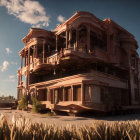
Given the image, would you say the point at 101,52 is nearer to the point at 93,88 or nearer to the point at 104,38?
the point at 104,38

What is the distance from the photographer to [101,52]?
23.0m

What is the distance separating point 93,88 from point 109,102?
10.2ft

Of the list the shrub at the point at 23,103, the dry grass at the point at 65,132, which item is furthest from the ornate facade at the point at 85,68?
the dry grass at the point at 65,132

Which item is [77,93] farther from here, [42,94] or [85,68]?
[42,94]

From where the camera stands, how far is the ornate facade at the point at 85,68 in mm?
18375

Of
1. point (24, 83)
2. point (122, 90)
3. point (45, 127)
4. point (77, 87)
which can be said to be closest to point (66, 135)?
point (45, 127)

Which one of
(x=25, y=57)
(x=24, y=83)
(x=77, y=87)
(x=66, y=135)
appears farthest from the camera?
(x=25, y=57)

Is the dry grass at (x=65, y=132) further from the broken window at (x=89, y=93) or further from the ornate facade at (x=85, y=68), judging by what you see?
the broken window at (x=89, y=93)

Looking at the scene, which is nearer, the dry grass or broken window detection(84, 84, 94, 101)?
the dry grass

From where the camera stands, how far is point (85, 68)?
23.3 m

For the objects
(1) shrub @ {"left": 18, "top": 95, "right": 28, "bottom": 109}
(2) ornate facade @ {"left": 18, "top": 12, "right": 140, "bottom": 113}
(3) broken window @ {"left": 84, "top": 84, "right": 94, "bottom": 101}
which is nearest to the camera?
(3) broken window @ {"left": 84, "top": 84, "right": 94, "bottom": 101}

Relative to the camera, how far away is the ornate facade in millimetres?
18375

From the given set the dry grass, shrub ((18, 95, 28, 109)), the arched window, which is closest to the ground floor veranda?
shrub ((18, 95, 28, 109))

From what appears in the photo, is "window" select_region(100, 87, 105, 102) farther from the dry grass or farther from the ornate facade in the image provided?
the dry grass
